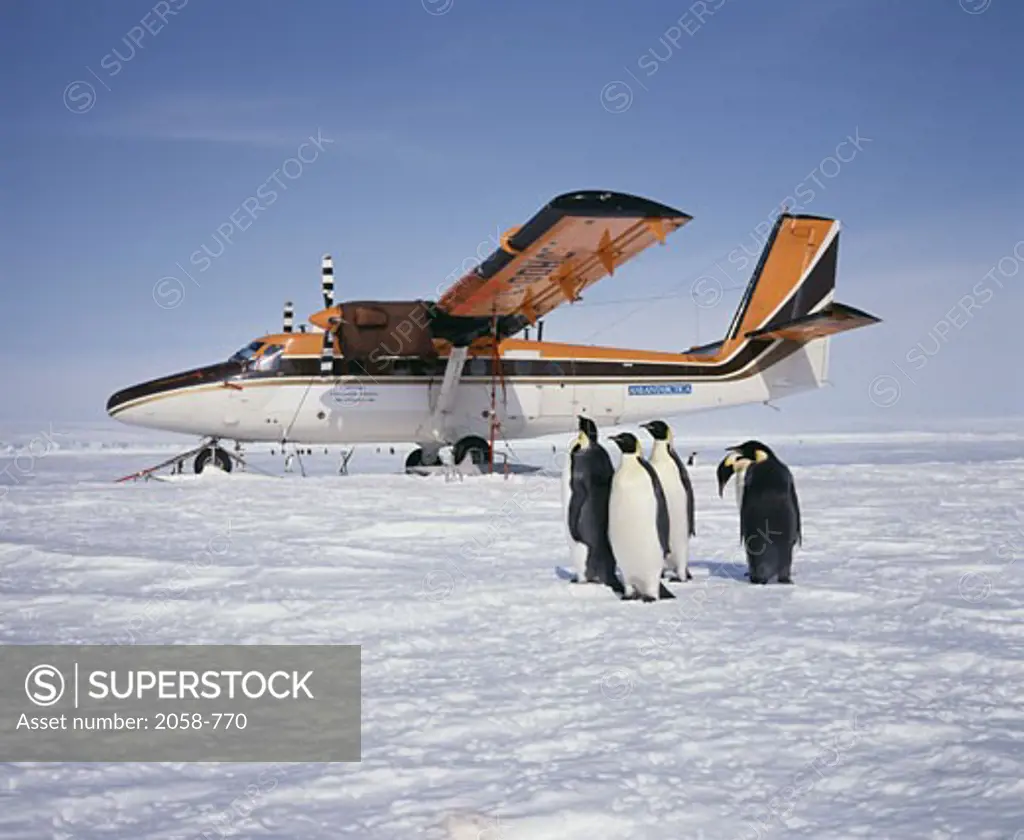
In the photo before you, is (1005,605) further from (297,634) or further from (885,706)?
(297,634)

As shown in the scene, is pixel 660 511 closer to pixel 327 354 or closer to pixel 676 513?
pixel 676 513

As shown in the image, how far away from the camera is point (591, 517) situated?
21.4 feet

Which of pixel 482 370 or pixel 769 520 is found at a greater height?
pixel 482 370

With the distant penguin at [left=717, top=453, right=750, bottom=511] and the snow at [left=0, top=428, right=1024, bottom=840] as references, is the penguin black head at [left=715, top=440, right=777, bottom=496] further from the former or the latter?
the snow at [left=0, top=428, right=1024, bottom=840]

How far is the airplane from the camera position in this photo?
53.6 feet

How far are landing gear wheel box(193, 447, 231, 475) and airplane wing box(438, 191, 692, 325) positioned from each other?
498 centimetres

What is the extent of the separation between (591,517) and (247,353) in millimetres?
11848

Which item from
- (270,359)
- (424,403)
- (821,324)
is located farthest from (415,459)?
(821,324)

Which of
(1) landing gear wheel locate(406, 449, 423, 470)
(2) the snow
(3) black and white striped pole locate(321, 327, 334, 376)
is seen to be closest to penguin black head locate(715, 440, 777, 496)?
(2) the snow

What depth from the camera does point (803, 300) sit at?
64.0 ft

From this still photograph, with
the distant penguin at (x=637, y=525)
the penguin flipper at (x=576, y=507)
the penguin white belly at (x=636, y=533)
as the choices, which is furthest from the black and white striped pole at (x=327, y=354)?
the penguin white belly at (x=636, y=533)

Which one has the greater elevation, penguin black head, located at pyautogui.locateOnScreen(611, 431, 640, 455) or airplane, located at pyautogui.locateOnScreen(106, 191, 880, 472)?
airplane, located at pyautogui.locateOnScreen(106, 191, 880, 472)

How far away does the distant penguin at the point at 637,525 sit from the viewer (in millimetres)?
6027

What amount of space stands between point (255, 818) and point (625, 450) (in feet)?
13.2
